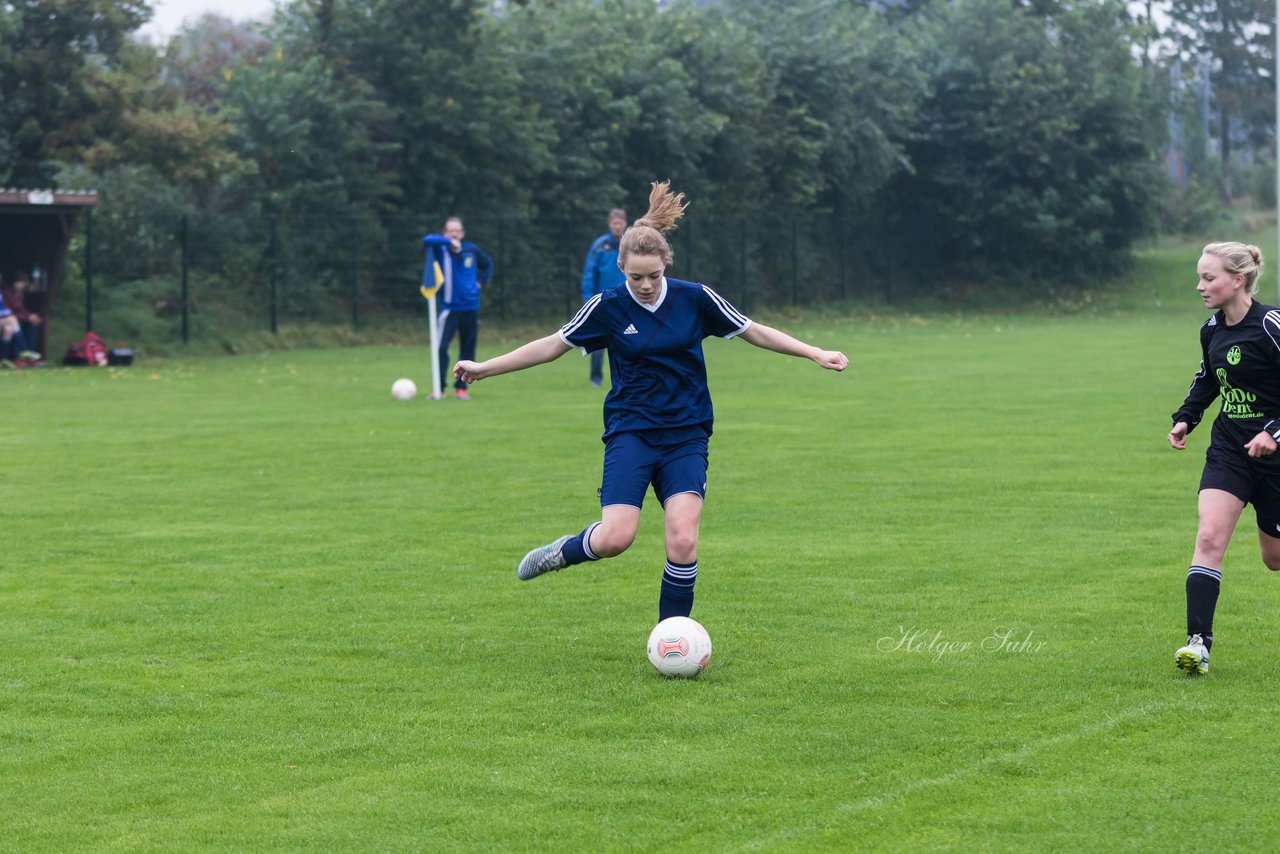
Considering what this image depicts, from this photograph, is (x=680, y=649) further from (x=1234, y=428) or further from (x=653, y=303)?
(x=1234, y=428)

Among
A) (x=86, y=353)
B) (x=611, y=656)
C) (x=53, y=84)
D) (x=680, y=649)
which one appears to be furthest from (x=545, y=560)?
(x=53, y=84)

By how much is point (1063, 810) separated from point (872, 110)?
41578 mm

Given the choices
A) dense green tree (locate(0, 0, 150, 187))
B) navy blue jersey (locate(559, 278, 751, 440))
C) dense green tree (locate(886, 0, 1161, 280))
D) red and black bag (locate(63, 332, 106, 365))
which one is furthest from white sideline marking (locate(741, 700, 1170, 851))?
dense green tree (locate(886, 0, 1161, 280))

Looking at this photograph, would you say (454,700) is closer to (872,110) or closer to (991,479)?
(991,479)

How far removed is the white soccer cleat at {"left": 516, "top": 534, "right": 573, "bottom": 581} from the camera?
290 inches

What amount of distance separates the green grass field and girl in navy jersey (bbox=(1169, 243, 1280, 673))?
0.37 metres

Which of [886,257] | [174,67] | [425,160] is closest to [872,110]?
[886,257]

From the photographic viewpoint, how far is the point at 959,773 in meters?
5.26

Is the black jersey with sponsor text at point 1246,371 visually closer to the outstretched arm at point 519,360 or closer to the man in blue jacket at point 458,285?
the outstretched arm at point 519,360

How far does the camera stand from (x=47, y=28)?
97.8 ft

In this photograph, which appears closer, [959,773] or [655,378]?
[959,773]

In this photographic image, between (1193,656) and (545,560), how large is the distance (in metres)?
2.84

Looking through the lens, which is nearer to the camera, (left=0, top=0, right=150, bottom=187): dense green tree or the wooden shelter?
the wooden shelter

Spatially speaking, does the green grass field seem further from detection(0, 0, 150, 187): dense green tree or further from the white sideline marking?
detection(0, 0, 150, 187): dense green tree
